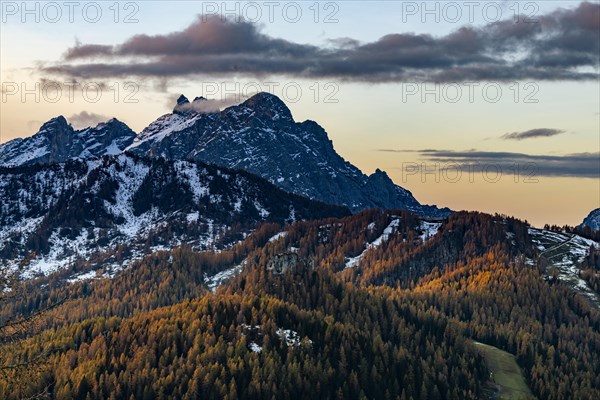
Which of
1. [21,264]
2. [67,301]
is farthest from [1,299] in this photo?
[67,301]

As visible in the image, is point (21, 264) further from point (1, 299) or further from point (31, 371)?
point (31, 371)

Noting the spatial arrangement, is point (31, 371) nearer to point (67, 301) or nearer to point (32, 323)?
point (32, 323)

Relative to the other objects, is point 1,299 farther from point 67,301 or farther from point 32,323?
point 67,301

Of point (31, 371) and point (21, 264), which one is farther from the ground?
point (21, 264)

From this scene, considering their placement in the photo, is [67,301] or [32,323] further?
[67,301]

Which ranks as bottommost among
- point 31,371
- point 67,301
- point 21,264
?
point 31,371

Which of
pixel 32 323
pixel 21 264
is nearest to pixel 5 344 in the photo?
pixel 32 323

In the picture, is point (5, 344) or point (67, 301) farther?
point (67, 301)

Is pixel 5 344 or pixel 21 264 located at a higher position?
pixel 21 264

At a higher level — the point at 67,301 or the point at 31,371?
the point at 67,301
